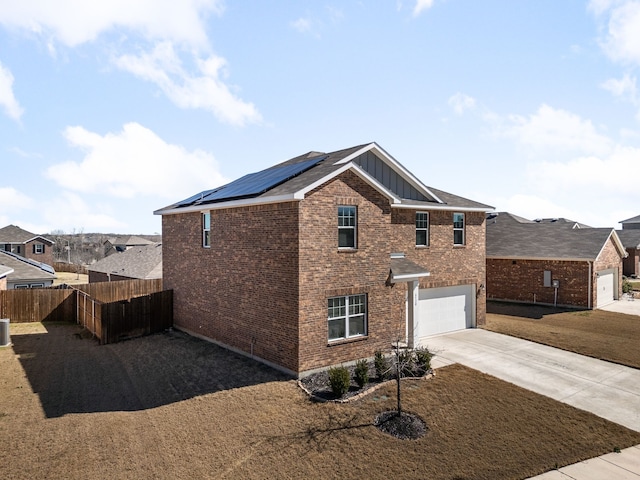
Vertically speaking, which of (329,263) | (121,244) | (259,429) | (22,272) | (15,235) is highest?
(15,235)

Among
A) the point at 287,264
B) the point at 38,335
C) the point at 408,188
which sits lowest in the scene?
the point at 38,335

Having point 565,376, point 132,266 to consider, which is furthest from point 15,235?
point 565,376

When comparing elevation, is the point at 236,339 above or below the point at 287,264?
below

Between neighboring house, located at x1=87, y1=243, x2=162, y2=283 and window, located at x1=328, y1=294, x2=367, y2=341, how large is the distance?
2343 centimetres

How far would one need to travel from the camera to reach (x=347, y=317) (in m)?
14.4

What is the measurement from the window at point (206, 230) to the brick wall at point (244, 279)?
28cm

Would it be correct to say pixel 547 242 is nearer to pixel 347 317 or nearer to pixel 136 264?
pixel 347 317

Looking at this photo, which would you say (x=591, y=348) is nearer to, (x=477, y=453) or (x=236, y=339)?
(x=477, y=453)

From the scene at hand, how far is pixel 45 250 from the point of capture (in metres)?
66.4

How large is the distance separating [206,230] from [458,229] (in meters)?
11.8

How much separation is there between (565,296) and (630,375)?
14636 millimetres

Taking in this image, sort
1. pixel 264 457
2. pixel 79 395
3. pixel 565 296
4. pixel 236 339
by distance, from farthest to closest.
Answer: pixel 565 296 < pixel 236 339 < pixel 79 395 < pixel 264 457

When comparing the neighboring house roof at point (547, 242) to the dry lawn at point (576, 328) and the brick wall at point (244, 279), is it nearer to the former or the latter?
the dry lawn at point (576, 328)

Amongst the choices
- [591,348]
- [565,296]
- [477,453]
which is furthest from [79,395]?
[565,296]
